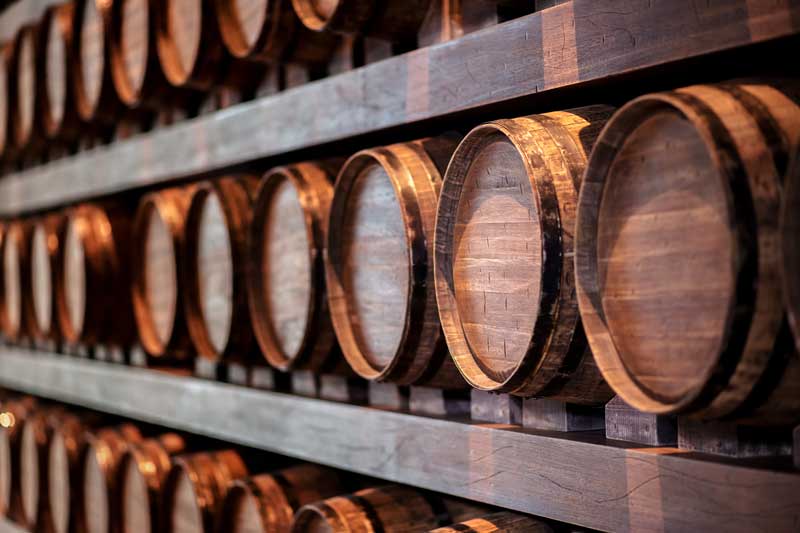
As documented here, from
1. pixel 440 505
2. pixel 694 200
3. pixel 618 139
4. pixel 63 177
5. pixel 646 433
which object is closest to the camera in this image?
pixel 694 200

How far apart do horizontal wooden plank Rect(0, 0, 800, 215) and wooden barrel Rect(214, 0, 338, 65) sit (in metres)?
0.13

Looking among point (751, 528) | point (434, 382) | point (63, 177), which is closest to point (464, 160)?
point (434, 382)

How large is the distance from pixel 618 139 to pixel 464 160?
0.50 metres

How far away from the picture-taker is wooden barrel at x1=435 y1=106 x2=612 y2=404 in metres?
1.99

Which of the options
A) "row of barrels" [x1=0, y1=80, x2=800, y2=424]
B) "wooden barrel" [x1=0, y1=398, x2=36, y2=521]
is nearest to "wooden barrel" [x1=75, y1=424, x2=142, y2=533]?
"wooden barrel" [x1=0, y1=398, x2=36, y2=521]

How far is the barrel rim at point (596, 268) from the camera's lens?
1.73 meters

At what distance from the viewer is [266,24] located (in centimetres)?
298

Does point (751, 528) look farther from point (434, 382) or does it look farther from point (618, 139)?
point (434, 382)

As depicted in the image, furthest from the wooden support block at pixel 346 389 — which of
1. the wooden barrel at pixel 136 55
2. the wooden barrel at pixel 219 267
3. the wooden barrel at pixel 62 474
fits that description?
the wooden barrel at pixel 62 474

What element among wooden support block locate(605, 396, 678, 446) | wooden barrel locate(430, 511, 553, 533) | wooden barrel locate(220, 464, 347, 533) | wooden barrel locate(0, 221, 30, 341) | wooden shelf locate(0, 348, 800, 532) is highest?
wooden barrel locate(0, 221, 30, 341)

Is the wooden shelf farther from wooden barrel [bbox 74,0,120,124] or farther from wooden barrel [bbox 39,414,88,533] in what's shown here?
wooden barrel [bbox 74,0,120,124]

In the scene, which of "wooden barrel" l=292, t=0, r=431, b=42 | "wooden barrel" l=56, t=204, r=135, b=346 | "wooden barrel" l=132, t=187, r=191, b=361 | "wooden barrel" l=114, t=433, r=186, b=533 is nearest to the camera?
"wooden barrel" l=292, t=0, r=431, b=42

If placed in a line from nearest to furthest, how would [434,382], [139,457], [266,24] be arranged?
[434,382] → [266,24] → [139,457]

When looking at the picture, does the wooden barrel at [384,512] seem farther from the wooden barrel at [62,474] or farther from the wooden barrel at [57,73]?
the wooden barrel at [57,73]
